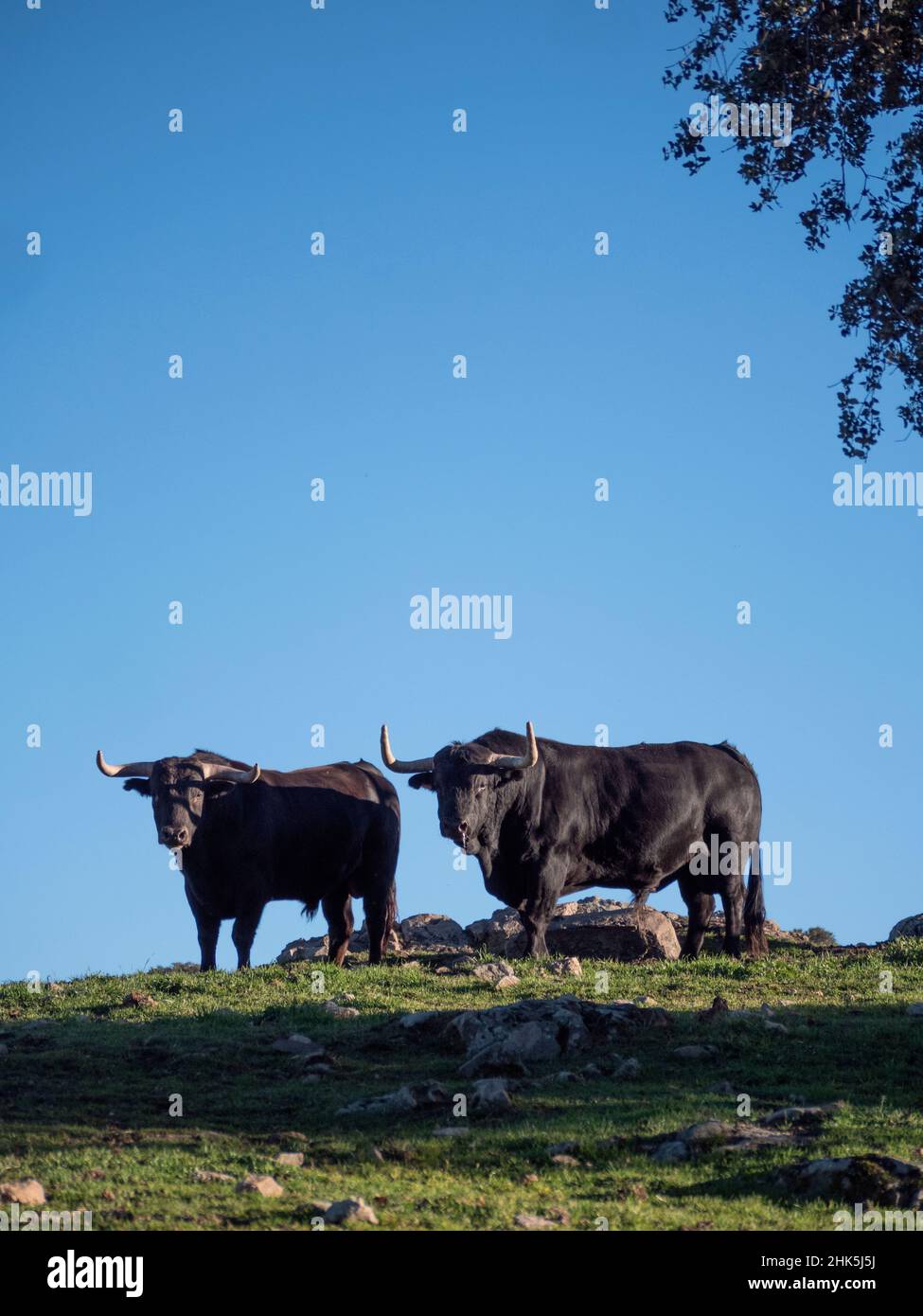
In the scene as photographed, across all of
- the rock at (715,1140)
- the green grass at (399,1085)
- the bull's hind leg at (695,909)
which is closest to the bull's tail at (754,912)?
the bull's hind leg at (695,909)

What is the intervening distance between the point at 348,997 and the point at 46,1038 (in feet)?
10.8

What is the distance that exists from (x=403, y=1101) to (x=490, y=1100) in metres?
0.69

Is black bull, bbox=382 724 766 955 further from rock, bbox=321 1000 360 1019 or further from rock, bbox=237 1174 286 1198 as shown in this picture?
rock, bbox=237 1174 286 1198

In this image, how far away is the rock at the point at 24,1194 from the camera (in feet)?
35.7

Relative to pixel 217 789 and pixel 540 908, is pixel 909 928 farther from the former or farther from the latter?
pixel 217 789

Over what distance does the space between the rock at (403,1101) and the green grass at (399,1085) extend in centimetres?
16

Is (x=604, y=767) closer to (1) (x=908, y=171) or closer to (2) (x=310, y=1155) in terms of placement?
(1) (x=908, y=171)

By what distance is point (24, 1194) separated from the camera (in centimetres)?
1091

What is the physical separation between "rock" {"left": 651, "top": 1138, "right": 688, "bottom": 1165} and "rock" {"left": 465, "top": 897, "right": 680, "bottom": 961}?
10.0 meters

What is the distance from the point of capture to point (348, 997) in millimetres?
18297

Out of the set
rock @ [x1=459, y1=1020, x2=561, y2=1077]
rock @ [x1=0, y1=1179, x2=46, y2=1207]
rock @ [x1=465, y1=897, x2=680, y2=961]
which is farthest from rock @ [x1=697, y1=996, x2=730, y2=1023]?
rock @ [x1=0, y1=1179, x2=46, y2=1207]

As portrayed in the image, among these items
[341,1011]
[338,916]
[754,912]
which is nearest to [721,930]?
[754,912]
